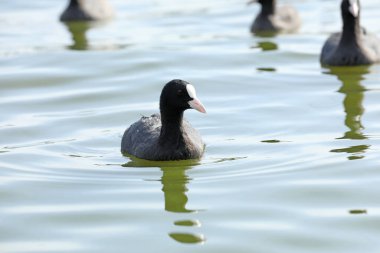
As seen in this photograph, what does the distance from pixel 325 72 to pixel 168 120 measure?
563 cm

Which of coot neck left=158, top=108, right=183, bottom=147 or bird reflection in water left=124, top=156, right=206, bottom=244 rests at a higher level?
coot neck left=158, top=108, right=183, bottom=147

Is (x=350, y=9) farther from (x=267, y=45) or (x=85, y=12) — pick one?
(x=85, y=12)

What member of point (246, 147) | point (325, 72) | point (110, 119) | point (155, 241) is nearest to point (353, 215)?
point (155, 241)

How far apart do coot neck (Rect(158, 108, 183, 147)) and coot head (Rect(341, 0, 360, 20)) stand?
582 cm

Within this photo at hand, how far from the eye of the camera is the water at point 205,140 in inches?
368

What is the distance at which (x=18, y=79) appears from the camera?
54.4 ft

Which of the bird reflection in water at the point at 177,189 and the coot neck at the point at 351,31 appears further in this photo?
the coot neck at the point at 351,31

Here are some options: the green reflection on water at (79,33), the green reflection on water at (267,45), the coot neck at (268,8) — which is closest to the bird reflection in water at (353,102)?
the green reflection on water at (267,45)

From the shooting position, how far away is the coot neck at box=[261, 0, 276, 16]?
20.9 metres

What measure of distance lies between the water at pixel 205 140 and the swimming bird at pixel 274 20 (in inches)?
10.8

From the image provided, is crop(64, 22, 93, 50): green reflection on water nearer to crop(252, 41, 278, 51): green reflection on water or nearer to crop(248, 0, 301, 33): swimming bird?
crop(252, 41, 278, 51): green reflection on water

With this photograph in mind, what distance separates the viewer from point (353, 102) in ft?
47.9

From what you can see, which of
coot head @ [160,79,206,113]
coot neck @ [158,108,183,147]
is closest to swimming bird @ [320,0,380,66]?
coot neck @ [158,108,183,147]

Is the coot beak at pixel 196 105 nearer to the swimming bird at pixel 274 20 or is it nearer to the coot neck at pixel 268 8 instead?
the swimming bird at pixel 274 20
